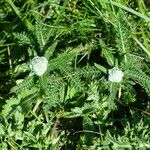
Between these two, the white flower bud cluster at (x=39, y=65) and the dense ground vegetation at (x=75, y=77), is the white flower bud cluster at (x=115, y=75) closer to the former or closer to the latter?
the dense ground vegetation at (x=75, y=77)

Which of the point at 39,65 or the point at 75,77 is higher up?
the point at 39,65

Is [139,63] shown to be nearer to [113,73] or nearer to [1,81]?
[113,73]

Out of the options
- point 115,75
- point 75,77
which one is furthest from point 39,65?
point 115,75

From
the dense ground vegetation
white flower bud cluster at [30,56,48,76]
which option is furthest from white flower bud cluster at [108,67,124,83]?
white flower bud cluster at [30,56,48,76]

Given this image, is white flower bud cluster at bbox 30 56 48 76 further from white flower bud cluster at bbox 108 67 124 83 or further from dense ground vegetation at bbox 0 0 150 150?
white flower bud cluster at bbox 108 67 124 83

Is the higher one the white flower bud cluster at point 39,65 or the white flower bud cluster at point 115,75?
the white flower bud cluster at point 39,65

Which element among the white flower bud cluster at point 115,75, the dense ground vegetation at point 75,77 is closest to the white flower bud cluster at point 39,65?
the dense ground vegetation at point 75,77

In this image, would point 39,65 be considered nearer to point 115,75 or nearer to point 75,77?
point 75,77
